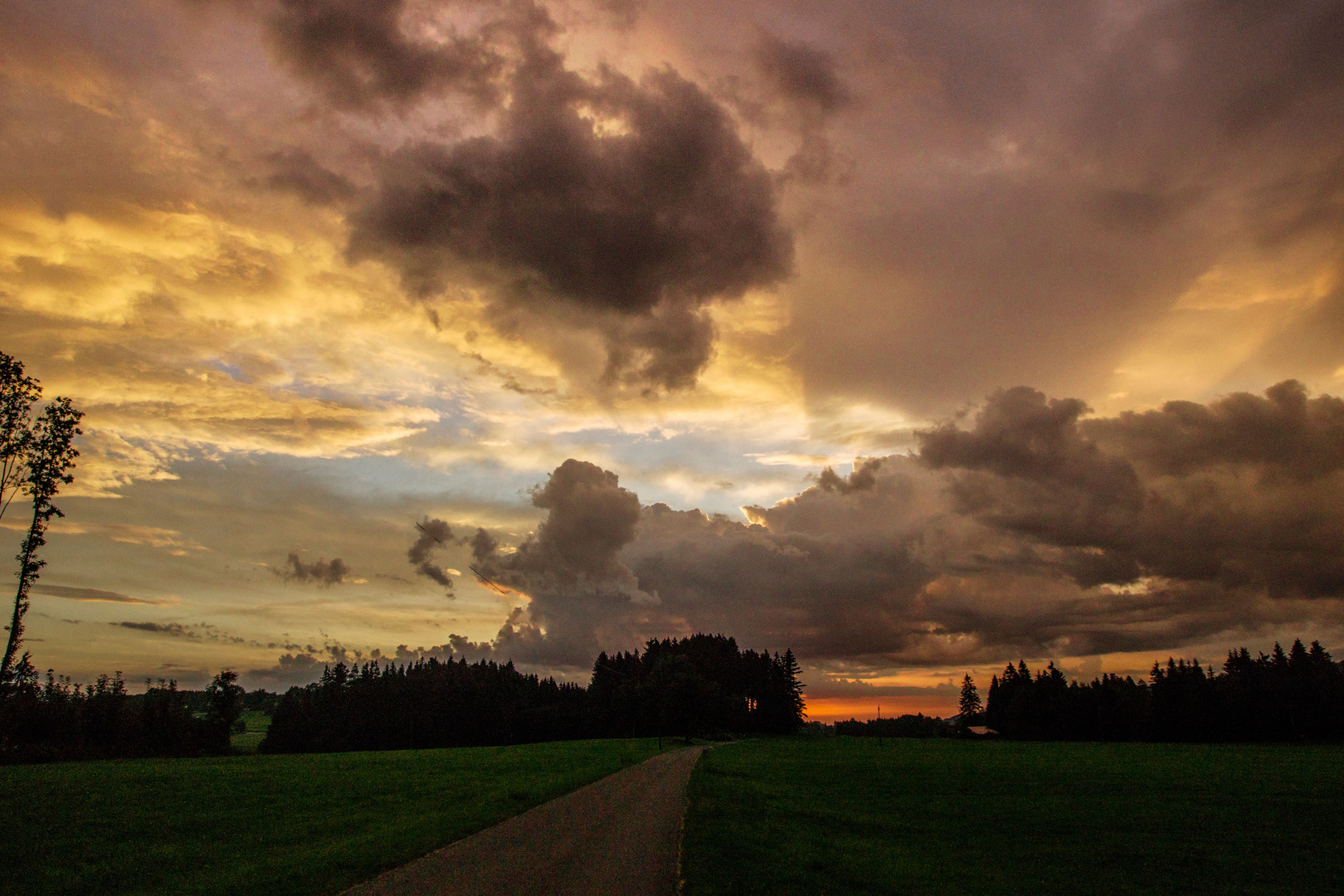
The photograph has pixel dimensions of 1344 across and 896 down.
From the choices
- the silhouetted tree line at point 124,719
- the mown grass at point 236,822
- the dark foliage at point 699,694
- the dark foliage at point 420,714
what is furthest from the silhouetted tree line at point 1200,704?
the silhouetted tree line at point 124,719

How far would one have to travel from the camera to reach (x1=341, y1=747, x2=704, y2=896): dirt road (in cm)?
1731

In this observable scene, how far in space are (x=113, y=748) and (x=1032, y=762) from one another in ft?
431

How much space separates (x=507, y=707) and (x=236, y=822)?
149 metres

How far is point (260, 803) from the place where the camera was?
1447 inches

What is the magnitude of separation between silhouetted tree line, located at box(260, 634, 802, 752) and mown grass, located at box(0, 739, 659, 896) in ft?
302

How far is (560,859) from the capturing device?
819 inches

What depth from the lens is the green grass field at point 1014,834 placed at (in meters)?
21.1

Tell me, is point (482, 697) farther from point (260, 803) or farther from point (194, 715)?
point (260, 803)

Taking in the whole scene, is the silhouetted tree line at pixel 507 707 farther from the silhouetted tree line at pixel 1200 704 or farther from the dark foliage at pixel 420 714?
the silhouetted tree line at pixel 1200 704

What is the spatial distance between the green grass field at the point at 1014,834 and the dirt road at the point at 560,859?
1.17 m

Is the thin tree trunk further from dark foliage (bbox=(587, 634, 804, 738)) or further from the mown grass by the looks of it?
dark foliage (bbox=(587, 634, 804, 738))

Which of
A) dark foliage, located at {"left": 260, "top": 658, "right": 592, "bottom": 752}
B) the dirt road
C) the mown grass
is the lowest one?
dark foliage, located at {"left": 260, "top": 658, "right": 592, "bottom": 752}

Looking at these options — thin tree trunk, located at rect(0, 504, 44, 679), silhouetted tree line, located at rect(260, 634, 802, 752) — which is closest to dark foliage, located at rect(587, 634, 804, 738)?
silhouetted tree line, located at rect(260, 634, 802, 752)

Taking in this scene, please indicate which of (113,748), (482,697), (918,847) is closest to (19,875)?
(918,847)
